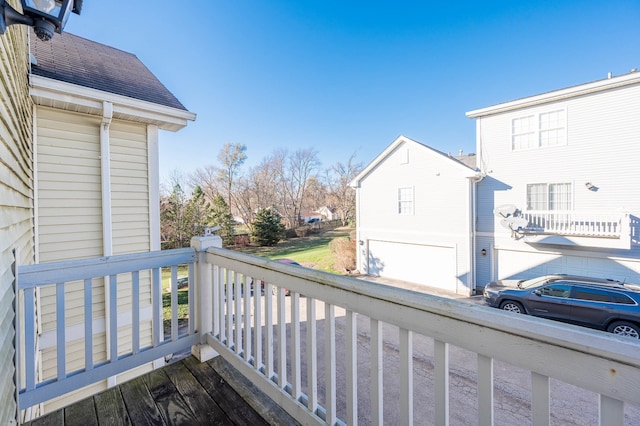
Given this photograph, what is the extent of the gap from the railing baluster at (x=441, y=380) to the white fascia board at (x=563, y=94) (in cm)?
1061

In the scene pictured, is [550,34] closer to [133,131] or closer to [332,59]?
[332,59]

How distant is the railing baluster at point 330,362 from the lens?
4.10 feet

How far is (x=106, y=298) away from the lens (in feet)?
10.8

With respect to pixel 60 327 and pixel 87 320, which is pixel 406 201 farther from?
pixel 60 327

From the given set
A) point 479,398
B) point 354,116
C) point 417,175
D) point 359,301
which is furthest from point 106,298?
point 354,116

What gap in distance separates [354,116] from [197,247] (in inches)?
685

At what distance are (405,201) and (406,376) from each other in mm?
10314

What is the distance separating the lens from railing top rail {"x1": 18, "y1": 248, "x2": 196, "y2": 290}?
61.1 inches

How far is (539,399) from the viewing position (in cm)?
72

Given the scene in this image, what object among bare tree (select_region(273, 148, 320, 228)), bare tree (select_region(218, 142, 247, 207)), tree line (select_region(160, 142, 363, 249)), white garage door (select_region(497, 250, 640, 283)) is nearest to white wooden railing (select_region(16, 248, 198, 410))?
white garage door (select_region(497, 250, 640, 283))

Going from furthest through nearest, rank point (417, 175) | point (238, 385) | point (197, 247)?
1. point (417, 175)
2. point (197, 247)
3. point (238, 385)

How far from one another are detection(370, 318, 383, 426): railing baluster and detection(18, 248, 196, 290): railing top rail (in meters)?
1.57

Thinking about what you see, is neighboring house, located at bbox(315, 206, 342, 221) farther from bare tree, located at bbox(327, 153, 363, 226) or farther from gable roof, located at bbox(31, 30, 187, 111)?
gable roof, located at bbox(31, 30, 187, 111)

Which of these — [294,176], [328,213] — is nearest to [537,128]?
[294,176]
